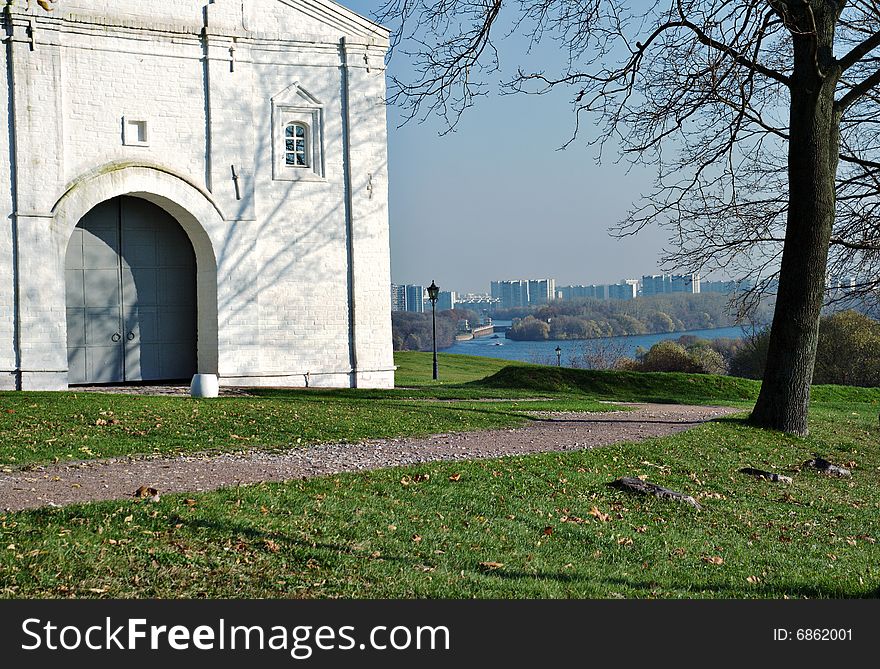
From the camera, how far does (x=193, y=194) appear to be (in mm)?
20031

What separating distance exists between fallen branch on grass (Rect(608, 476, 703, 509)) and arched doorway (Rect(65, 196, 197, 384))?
13.7 meters

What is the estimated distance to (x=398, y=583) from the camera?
226 inches

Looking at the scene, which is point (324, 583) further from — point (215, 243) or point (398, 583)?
point (215, 243)

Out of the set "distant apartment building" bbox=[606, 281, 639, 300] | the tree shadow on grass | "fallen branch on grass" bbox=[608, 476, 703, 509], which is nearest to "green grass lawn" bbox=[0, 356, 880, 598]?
the tree shadow on grass

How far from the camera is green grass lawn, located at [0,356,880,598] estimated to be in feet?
18.7

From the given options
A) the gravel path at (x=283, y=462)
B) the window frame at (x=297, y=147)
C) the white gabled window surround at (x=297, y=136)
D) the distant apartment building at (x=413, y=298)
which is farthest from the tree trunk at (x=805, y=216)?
the distant apartment building at (x=413, y=298)

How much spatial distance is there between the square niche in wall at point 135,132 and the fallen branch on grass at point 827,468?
14918 millimetres

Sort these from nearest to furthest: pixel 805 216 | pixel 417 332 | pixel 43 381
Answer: pixel 805 216, pixel 43 381, pixel 417 332

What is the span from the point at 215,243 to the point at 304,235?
6.96 feet

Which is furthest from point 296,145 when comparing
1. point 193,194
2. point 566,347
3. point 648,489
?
point 566,347

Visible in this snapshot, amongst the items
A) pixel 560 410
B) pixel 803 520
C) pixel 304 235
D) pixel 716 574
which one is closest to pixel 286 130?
pixel 304 235

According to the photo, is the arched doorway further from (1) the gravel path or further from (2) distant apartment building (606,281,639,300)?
(2) distant apartment building (606,281,639,300)

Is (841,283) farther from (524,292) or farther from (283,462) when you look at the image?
(524,292)

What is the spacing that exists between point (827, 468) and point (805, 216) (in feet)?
14.8
